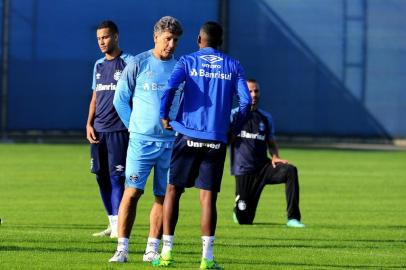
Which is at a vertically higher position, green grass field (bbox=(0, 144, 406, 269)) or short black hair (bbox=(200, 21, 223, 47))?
short black hair (bbox=(200, 21, 223, 47))

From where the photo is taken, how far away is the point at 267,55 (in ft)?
127

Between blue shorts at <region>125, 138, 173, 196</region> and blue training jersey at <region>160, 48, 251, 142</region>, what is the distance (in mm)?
434

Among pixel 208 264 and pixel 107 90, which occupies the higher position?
pixel 107 90

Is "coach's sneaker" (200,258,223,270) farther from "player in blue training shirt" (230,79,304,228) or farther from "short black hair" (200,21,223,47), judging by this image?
"player in blue training shirt" (230,79,304,228)

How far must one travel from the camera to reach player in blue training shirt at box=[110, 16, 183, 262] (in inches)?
412

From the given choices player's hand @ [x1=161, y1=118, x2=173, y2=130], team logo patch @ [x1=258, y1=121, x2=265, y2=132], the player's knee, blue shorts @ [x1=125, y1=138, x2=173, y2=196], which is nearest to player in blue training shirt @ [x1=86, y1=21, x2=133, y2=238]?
blue shorts @ [x1=125, y1=138, x2=173, y2=196]

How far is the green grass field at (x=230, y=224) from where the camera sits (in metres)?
10.9

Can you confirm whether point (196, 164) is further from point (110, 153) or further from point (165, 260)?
point (110, 153)

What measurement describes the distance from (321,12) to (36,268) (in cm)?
2976

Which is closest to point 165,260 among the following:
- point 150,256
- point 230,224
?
point 150,256

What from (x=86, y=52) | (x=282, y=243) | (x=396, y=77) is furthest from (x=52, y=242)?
(x=396, y=77)

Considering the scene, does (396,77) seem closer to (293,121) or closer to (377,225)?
(293,121)

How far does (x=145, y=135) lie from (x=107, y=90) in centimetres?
247

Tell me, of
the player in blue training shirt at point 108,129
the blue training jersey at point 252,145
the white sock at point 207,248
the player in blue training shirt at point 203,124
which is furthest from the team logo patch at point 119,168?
the blue training jersey at point 252,145
